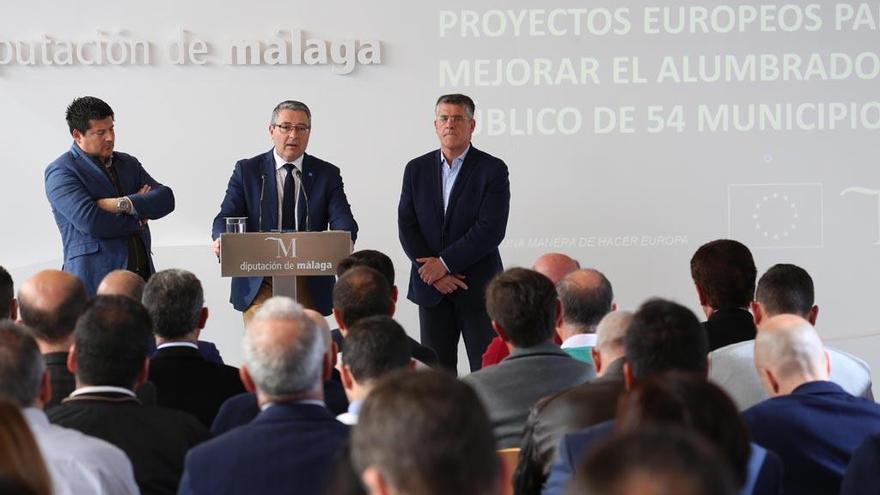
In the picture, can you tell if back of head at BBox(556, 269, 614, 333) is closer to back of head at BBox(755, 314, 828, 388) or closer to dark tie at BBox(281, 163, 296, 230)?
back of head at BBox(755, 314, 828, 388)

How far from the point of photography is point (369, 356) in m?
3.03

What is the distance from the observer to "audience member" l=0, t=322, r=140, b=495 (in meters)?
2.53

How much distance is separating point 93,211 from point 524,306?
3060mm

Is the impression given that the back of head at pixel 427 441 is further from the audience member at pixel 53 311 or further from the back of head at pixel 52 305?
the back of head at pixel 52 305

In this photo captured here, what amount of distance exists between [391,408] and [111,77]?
685cm

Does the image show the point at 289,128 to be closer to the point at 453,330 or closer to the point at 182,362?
the point at 453,330

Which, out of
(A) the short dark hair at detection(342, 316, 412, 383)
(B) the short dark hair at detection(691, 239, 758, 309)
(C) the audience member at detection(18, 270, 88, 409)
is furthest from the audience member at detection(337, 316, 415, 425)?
(B) the short dark hair at detection(691, 239, 758, 309)

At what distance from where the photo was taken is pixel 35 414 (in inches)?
104

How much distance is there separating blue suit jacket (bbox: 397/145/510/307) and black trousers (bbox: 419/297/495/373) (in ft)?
0.17

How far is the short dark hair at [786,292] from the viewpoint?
14.5 feet

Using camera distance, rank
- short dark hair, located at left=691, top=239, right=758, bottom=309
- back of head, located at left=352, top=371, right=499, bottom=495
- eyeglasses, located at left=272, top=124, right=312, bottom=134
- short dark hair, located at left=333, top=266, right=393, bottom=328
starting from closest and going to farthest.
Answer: back of head, located at left=352, top=371, right=499, bottom=495, short dark hair, located at left=333, top=266, right=393, bottom=328, short dark hair, located at left=691, top=239, right=758, bottom=309, eyeglasses, located at left=272, top=124, right=312, bottom=134

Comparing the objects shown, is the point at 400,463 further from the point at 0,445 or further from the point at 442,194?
the point at 442,194

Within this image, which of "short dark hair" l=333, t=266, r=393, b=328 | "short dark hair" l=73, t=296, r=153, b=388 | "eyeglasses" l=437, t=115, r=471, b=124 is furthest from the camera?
"eyeglasses" l=437, t=115, r=471, b=124

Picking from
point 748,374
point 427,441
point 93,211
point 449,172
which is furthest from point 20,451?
point 449,172
